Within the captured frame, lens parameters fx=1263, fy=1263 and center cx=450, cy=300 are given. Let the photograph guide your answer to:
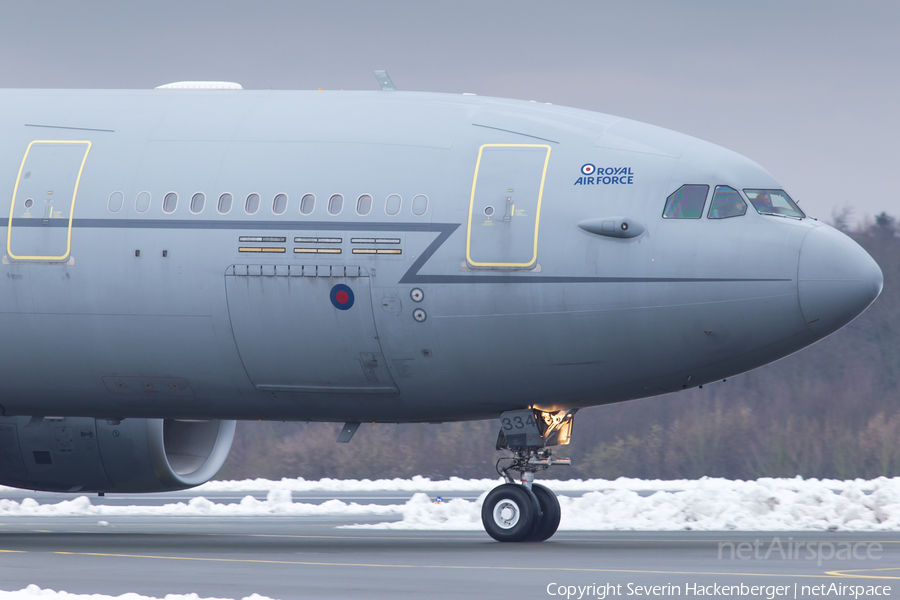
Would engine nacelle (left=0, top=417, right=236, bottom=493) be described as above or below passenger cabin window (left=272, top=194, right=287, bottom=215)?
below

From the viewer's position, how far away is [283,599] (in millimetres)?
9828

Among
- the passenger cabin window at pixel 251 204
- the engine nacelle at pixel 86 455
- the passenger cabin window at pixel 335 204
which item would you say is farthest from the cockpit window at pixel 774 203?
the engine nacelle at pixel 86 455

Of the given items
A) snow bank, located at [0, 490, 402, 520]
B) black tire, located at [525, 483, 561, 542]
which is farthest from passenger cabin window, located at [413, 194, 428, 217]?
snow bank, located at [0, 490, 402, 520]

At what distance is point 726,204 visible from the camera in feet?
48.9

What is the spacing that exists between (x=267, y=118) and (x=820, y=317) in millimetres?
7434

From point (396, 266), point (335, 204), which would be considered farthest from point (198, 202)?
point (396, 266)

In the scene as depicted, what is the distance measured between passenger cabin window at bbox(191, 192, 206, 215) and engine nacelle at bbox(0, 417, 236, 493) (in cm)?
420

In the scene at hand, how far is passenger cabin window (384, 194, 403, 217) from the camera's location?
15.3 meters

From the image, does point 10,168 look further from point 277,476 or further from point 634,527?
point 277,476

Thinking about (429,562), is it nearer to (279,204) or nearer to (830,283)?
(279,204)

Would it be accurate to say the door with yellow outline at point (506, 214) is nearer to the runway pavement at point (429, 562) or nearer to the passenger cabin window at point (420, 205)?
the passenger cabin window at point (420, 205)

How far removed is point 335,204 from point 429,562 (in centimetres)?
467

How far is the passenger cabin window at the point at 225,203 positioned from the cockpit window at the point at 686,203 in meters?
5.36

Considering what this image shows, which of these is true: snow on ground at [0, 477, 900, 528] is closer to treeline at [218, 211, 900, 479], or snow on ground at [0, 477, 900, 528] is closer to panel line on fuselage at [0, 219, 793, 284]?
panel line on fuselage at [0, 219, 793, 284]
